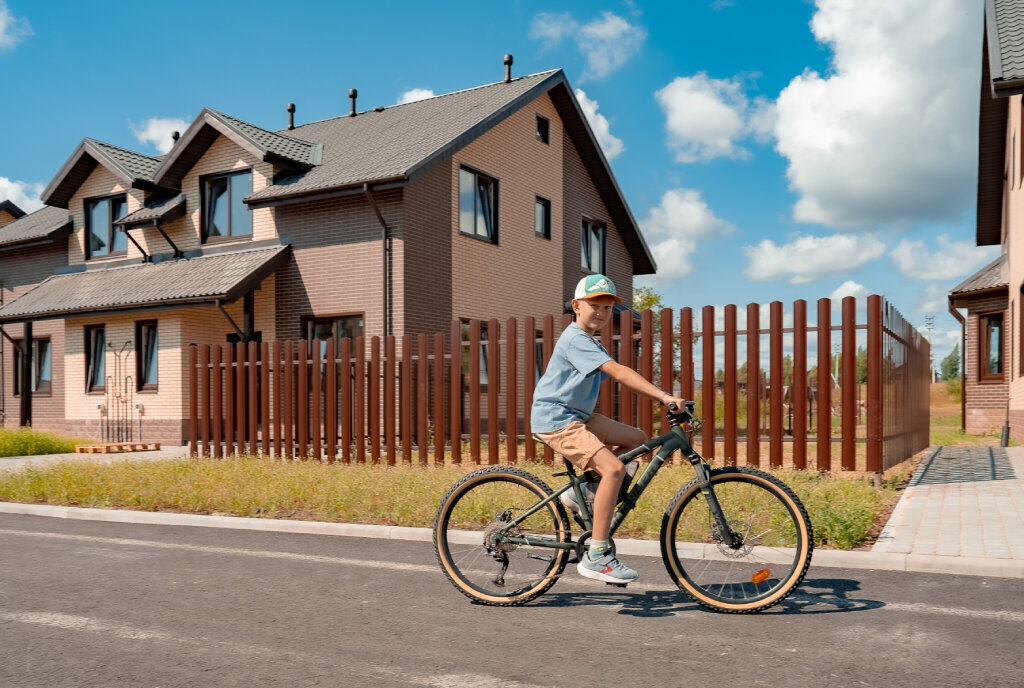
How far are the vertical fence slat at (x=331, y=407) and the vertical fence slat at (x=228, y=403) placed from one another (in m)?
1.83

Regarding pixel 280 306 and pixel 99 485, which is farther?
pixel 280 306

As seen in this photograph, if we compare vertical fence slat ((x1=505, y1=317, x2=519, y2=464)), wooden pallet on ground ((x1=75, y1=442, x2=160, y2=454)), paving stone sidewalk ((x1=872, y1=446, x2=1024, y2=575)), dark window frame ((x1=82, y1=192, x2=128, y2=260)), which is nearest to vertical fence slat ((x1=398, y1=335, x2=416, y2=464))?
vertical fence slat ((x1=505, y1=317, x2=519, y2=464))

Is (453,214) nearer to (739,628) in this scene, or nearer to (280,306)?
(280,306)

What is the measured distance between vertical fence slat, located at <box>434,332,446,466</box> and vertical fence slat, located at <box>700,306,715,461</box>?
3.52 m

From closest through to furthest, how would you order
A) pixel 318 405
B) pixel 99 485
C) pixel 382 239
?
pixel 99 485 < pixel 318 405 < pixel 382 239

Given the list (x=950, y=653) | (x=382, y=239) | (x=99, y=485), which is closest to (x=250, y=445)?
(x=99, y=485)

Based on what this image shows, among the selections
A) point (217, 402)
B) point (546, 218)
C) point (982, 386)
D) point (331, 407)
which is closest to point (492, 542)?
point (331, 407)

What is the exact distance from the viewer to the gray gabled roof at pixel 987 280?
71.4 ft

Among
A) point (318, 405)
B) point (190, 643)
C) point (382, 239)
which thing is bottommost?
point (190, 643)

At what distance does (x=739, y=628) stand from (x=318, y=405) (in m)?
9.48

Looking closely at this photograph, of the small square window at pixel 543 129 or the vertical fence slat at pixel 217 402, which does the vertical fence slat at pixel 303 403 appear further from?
the small square window at pixel 543 129

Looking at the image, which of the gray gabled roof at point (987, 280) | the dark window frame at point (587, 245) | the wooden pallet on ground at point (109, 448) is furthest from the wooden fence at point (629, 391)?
the dark window frame at point (587, 245)

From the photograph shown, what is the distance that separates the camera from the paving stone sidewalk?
21.0 feet

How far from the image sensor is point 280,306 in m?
19.2
